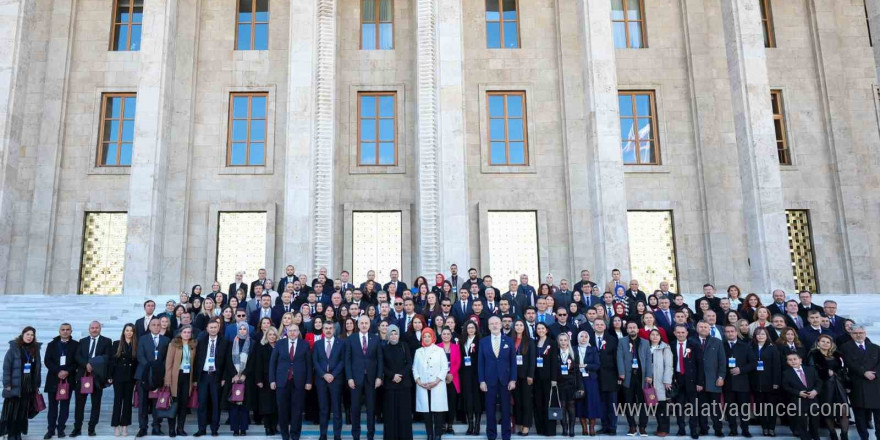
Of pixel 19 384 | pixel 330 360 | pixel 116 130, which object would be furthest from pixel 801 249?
pixel 116 130

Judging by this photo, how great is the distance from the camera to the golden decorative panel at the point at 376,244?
803 inches

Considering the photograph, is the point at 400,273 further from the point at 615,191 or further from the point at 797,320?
the point at 797,320

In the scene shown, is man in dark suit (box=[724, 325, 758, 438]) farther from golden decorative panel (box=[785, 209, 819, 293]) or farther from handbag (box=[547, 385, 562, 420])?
golden decorative panel (box=[785, 209, 819, 293])

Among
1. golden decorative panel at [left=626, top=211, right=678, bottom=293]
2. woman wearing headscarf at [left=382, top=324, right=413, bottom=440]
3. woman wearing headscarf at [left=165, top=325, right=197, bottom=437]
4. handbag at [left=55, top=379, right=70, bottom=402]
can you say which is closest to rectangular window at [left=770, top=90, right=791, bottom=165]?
golden decorative panel at [left=626, top=211, right=678, bottom=293]

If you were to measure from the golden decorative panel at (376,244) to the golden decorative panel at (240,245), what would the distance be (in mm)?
2810

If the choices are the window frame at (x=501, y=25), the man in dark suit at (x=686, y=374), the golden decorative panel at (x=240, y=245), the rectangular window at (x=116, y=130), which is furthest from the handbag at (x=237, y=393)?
the window frame at (x=501, y=25)

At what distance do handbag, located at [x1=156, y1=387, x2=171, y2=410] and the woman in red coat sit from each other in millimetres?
4000

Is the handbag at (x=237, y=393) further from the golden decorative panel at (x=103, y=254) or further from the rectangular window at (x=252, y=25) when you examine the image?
the rectangular window at (x=252, y=25)

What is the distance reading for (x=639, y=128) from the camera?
21.5 metres

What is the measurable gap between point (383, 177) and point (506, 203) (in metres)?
3.89

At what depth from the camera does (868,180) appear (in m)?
21.2

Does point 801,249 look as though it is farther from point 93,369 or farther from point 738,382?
point 93,369

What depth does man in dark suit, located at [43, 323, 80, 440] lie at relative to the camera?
980 centimetres

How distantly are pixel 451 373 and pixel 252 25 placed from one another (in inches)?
631
